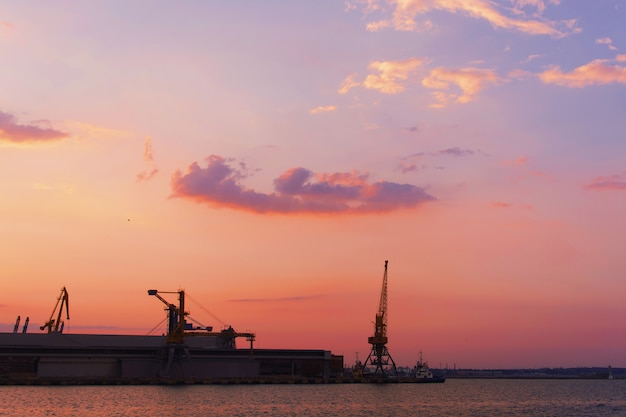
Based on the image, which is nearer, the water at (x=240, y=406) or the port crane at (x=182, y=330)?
the water at (x=240, y=406)

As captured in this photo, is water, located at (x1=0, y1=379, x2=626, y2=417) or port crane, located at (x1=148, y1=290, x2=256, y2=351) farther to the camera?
port crane, located at (x1=148, y1=290, x2=256, y2=351)

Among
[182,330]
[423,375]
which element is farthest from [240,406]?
[423,375]

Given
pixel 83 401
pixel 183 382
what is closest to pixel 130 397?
pixel 83 401

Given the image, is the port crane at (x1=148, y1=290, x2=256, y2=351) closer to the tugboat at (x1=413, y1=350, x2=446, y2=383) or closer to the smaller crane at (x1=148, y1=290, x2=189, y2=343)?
the smaller crane at (x1=148, y1=290, x2=189, y2=343)

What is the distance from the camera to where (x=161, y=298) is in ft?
470

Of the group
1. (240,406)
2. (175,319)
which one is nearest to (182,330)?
(175,319)

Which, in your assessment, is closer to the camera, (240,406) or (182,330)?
(240,406)

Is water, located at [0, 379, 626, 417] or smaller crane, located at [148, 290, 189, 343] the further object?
smaller crane, located at [148, 290, 189, 343]

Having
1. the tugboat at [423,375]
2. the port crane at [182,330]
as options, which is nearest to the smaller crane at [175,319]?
the port crane at [182,330]

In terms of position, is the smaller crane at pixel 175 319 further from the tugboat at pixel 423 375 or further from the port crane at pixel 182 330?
the tugboat at pixel 423 375

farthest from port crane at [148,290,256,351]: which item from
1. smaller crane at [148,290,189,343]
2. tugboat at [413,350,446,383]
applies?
tugboat at [413,350,446,383]

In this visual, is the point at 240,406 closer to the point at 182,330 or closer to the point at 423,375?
the point at 182,330

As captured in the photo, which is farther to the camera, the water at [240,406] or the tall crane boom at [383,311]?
the tall crane boom at [383,311]

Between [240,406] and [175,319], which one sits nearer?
[240,406]
